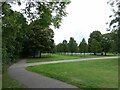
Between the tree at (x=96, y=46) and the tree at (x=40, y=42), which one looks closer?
the tree at (x=40, y=42)

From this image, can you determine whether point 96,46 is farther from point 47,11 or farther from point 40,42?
point 47,11

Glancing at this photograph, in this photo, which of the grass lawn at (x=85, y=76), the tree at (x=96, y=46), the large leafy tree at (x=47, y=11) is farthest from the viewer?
the tree at (x=96, y=46)

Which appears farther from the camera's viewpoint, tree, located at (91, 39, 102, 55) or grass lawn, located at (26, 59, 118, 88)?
tree, located at (91, 39, 102, 55)

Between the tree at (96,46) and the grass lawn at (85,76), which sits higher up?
the tree at (96,46)

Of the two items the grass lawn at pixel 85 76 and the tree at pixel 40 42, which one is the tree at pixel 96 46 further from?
the grass lawn at pixel 85 76

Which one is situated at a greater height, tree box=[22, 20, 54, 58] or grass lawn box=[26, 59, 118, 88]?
tree box=[22, 20, 54, 58]

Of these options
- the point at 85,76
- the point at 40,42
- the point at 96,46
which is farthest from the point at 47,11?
the point at 96,46

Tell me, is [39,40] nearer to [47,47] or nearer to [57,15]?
[47,47]

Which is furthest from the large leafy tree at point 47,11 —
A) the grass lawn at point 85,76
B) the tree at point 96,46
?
the tree at point 96,46

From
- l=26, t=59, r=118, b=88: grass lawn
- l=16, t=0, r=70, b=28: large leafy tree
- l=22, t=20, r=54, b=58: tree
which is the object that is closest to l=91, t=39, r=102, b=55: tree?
l=22, t=20, r=54, b=58: tree

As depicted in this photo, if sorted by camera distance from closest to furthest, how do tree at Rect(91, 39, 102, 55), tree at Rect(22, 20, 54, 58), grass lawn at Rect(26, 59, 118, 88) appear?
grass lawn at Rect(26, 59, 118, 88)
tree at Rect(22, 20, 54, 58)
tree at Rect(91, 39, 102, 55)

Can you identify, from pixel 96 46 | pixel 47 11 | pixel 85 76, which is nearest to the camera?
pixel 47 11

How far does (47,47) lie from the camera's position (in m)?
51.1

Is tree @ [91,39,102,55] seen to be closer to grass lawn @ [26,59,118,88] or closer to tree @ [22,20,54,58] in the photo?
tree @ [22,20,54,58]
